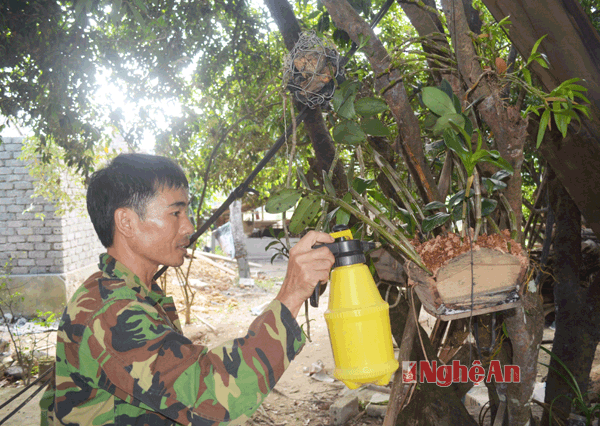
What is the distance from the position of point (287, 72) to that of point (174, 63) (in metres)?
3.64

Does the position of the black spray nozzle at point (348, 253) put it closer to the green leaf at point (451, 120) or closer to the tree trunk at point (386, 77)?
the green leaf at point (451, 120)

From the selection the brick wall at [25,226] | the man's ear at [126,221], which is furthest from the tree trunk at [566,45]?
the brick wall at [25,226]

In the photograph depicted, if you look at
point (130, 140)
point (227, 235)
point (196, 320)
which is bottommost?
point (196, 320)

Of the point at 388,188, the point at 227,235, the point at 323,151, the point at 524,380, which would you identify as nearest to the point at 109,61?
the point at 323,151

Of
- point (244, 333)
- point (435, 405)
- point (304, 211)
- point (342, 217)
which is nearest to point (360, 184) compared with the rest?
point (342, 217)

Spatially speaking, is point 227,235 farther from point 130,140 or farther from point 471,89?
point 471,89

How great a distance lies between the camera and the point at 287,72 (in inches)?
53.5

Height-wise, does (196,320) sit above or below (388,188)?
below

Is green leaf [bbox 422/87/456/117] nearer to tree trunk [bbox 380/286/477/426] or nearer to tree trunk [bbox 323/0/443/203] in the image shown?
tree trunk [bbox 323/0/443/203]

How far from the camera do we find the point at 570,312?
242cm

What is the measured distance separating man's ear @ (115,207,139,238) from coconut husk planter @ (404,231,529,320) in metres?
0.76

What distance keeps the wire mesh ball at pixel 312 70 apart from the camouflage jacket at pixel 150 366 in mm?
690

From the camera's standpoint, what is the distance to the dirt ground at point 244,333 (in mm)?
3896

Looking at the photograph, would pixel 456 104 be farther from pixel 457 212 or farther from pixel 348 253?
pixel 348 253
